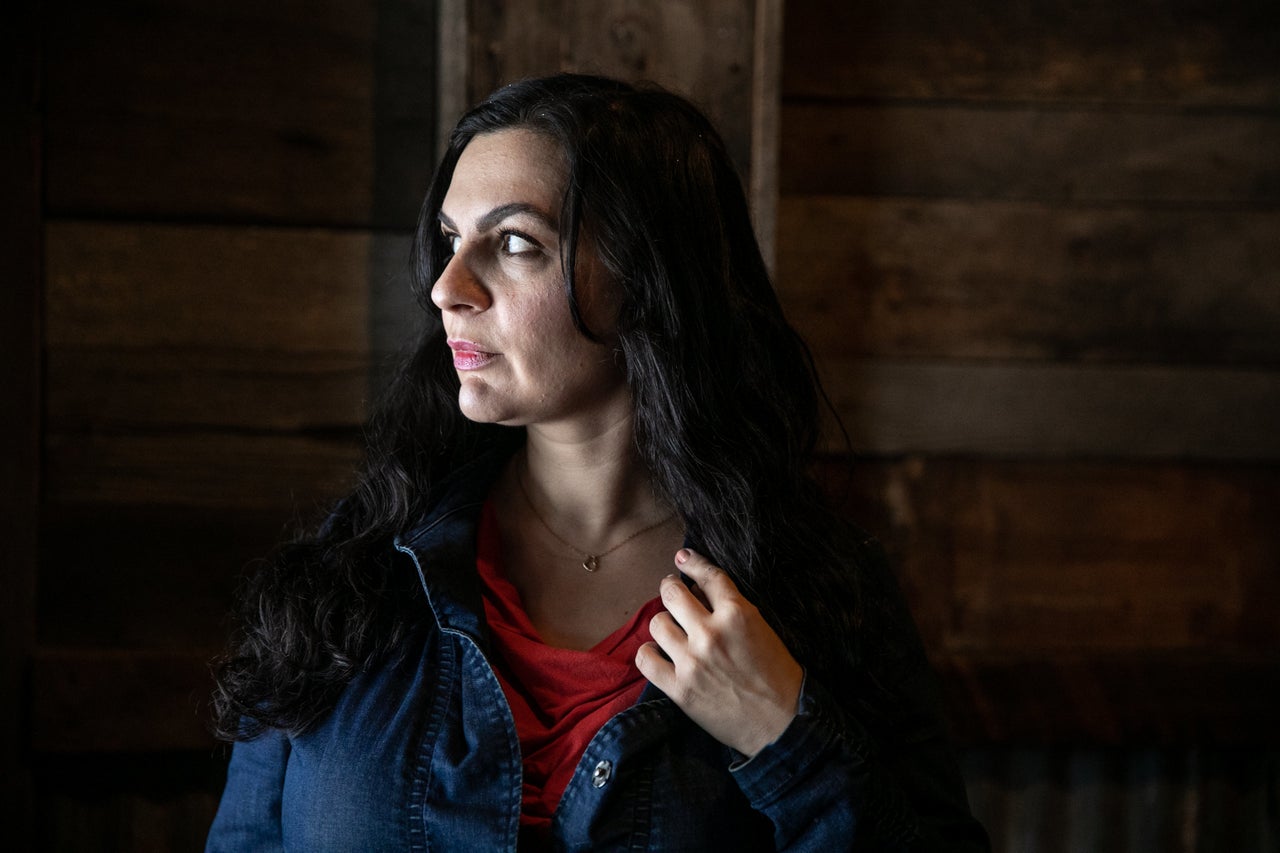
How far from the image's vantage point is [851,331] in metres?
Answer: 1.90

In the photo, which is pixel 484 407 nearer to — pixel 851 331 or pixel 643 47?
pixel 643 47

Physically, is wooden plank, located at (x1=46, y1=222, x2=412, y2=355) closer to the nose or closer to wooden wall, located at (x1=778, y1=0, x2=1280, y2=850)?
the nose

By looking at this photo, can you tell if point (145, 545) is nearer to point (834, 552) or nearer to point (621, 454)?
point (621, 454)

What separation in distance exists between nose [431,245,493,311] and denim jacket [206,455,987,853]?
0.29 metres

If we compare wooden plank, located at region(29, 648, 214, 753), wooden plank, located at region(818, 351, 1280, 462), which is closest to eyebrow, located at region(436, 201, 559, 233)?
wooden plank, located at region(818, 351, 1280, 462)

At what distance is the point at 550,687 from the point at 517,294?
446 mm

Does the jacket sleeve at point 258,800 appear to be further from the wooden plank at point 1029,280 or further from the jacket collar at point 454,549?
the wooden plank at point 1029,280

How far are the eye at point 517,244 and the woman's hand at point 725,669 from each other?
0.42 metres

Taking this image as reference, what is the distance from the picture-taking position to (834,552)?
4.28 ft

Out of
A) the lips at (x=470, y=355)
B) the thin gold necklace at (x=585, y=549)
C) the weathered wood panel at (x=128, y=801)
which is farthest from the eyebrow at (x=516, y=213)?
the weathered wood panel at (x=128, y=801)

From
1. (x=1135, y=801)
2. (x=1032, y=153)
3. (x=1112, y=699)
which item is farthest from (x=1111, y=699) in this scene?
(x=1032, y=153)

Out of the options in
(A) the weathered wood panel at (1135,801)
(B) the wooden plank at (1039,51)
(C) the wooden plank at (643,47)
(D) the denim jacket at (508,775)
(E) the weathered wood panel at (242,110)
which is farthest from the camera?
(A) the weathered wood panel at (1135,801)

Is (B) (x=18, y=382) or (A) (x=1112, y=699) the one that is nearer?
(B) (x=18, y=382)

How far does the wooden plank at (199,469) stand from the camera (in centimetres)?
176
